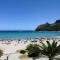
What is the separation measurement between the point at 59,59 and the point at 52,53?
8.06 ft

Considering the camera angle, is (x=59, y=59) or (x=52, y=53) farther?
(x=59, y=59)

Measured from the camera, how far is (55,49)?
1523 cm

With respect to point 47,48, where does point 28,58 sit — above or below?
below

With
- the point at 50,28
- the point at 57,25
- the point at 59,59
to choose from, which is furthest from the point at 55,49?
the point at 50,28

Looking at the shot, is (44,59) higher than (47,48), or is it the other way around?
(47,48)

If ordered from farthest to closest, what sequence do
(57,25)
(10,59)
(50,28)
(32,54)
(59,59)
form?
1. (50,28)
2. (57,25)
3. (32,54)
4. (10,59)
5. (59,59)

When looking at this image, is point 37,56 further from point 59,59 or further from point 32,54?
point 59,59

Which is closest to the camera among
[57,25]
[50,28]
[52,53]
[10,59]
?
[52,53]

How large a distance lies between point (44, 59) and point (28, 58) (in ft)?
6.43

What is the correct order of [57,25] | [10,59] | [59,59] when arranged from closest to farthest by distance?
[59,59] → [10,59] → [57,25]

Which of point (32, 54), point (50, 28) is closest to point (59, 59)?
point (32, 54)

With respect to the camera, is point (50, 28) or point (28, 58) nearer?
point (28, 58)

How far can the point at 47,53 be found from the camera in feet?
49.5

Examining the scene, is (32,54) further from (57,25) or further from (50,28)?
(50,28)
